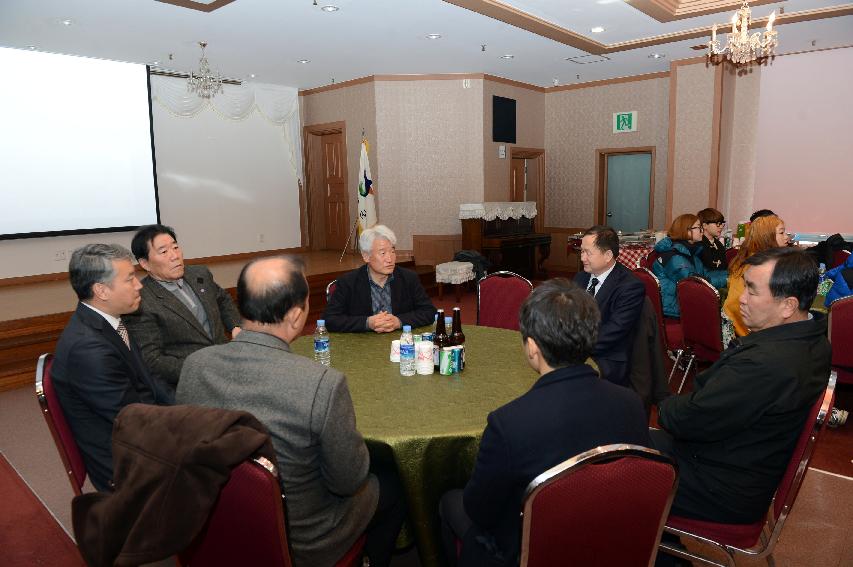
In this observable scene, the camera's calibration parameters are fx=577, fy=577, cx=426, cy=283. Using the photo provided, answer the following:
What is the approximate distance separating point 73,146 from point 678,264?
749 centimetres

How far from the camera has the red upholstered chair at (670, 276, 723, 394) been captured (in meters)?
3.49

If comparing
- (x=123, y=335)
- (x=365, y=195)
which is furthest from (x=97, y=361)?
(x=365, y=195)

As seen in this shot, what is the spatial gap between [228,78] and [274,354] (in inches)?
339

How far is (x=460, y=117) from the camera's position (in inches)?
350

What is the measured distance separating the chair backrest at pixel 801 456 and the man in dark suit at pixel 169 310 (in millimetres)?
2322

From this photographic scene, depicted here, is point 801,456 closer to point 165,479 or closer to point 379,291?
point 165,479

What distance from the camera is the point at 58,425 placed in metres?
1.91

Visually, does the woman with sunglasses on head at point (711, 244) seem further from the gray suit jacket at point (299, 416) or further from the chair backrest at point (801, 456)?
the gray suit jacket at point (299, 416)

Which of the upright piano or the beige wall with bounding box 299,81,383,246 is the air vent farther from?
the beige wall with bounding box 299,81,383,246

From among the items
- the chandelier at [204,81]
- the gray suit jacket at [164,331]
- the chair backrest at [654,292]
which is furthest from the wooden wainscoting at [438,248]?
the gray suit jacket at [164,331]

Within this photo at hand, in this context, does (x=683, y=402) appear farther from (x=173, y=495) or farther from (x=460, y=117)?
(x=460, y=117)

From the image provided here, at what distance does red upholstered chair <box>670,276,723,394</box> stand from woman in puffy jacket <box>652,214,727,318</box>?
0.58 m

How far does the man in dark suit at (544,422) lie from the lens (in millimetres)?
1303

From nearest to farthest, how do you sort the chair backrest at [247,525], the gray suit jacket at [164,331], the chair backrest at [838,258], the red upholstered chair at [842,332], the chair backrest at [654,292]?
the chair backrest at [247,525]
the gray suit jacket at [164,331]
the red upholstered chair at [842,332]
the chair backrest at [654,292]
the chair backrest at [838,258]
